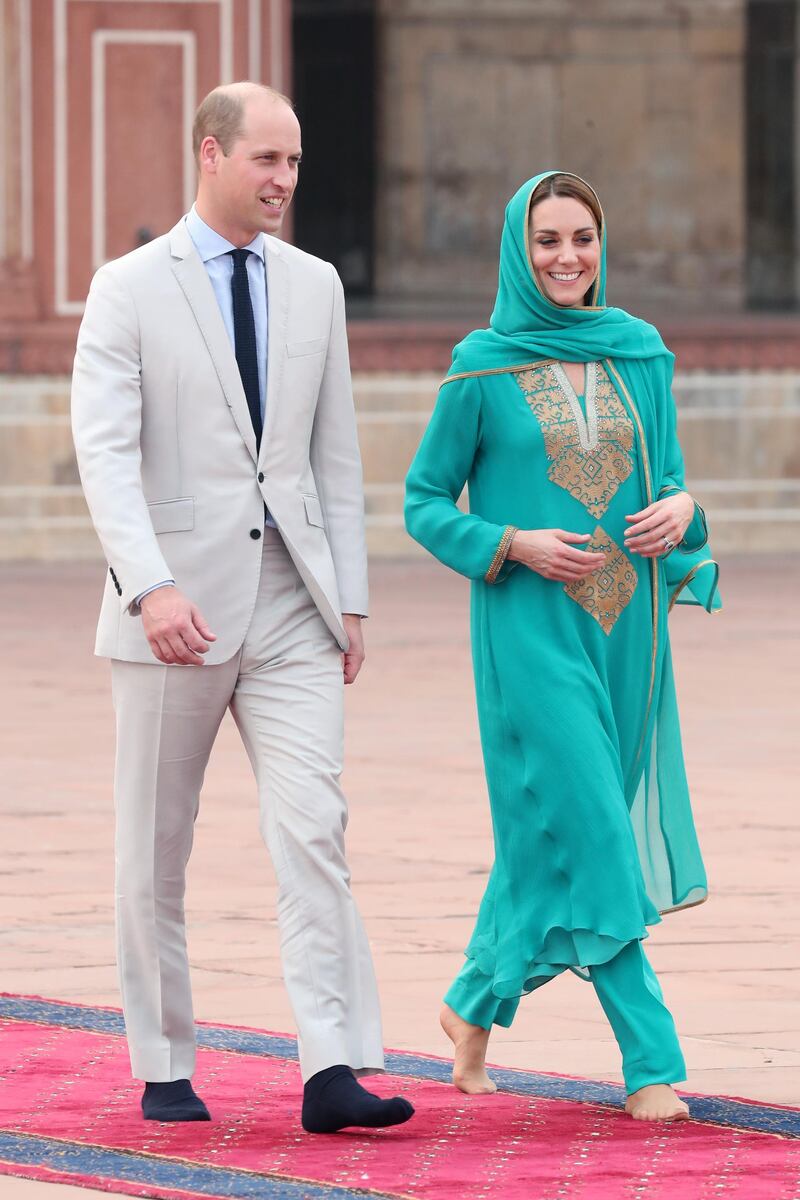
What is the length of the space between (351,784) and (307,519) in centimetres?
460

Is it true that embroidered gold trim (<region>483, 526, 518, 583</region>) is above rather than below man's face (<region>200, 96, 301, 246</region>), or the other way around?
below

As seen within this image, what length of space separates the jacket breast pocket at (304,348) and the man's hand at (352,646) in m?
0.45

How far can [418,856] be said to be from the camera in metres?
8.25

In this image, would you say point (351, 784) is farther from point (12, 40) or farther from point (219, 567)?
point (12, 40)

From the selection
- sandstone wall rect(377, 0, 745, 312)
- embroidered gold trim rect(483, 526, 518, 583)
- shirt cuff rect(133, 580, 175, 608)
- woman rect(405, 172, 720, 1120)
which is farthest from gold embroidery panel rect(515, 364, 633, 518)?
sandstone wall rect(377, 0, 745, 312)


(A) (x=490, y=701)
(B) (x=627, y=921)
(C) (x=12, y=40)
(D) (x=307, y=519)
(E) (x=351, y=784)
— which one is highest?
(C) (x=12, y=40)

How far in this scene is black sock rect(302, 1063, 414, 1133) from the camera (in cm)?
490

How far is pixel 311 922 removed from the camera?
16.3ft

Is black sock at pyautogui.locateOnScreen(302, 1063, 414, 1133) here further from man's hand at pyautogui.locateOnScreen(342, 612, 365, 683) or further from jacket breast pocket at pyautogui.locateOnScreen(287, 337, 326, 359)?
jacket breast pocket at pyautogui.locateOnScreen(287, 337, 326, 359)

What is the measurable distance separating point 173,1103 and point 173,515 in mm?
983

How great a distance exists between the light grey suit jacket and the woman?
357 mm

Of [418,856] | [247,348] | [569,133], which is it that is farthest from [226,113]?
[569,133]

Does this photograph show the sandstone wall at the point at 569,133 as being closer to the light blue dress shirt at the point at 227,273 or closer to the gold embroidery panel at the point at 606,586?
the gold embroidery panel at the point at 606,586

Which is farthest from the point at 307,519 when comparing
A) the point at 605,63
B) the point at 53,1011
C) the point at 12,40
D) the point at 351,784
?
the point at 605,63
